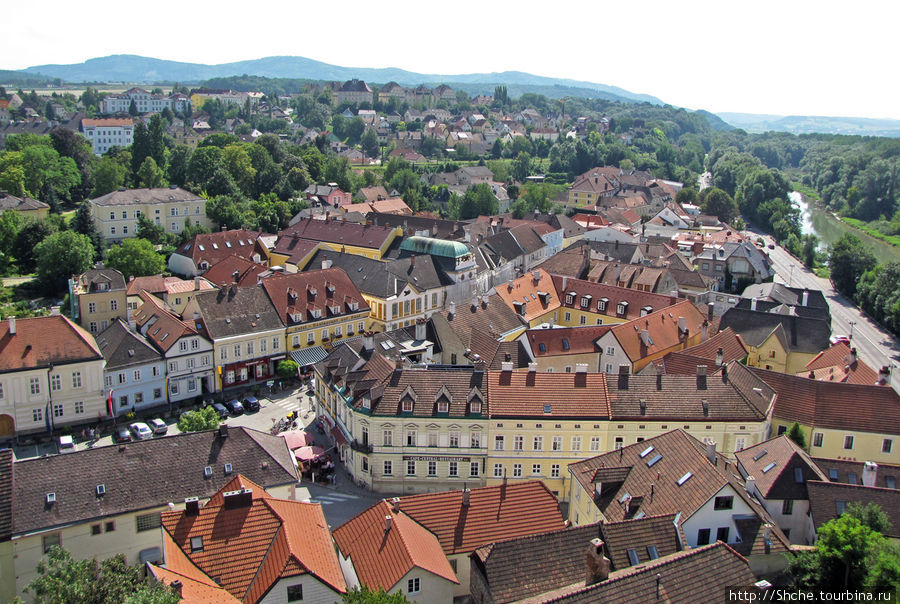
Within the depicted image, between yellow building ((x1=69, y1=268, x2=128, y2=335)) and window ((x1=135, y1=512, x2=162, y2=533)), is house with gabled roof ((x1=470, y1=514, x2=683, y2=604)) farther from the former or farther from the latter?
yellow building ((x1=69, y1=268, x2=128, y2=335))

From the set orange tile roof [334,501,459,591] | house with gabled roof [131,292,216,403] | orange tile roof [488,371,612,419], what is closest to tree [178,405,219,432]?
house with gabled roof [131,292,216,403]

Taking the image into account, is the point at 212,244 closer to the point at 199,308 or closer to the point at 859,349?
the point at 199,308

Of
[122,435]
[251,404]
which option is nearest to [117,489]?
[122,435]

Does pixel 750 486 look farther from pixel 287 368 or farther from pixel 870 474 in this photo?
pixel 287 368

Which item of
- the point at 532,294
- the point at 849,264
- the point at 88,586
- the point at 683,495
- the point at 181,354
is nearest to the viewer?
the point at 88,586

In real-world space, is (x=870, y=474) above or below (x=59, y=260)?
below

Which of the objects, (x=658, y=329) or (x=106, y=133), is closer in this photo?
(x=658, y=329)
